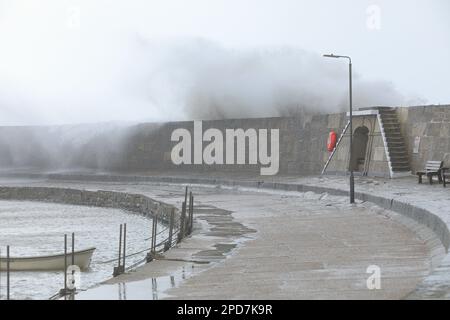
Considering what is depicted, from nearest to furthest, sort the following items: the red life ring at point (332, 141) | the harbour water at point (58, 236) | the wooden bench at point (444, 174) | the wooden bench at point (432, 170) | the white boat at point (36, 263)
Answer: the harbour water at point (58, 236)
the white boat at point (36, 263)
the wooden bench at point (444, 174)
the wooden bench at point (432, 170)
the red life ring at point (332, 141)

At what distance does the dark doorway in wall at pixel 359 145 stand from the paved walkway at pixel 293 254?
4.63 metres

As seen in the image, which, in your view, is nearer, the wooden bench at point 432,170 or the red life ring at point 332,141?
the wooden bench at point 432,170

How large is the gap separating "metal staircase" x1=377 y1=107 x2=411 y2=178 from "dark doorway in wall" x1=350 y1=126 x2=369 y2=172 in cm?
95

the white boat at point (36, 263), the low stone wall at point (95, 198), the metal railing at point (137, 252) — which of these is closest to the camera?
the metal railing at point (137, 252)

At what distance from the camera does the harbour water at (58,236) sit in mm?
13039

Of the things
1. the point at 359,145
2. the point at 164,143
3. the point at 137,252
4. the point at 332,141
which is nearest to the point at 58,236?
the point at 137,252

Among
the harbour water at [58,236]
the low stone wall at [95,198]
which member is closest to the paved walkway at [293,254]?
the harbour water at [58,236]

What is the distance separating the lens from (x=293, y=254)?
1215 centimetres

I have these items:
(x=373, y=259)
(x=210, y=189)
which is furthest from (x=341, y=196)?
(x=373, y=259)

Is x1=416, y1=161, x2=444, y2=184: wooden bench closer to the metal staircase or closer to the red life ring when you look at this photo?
the metal staircase

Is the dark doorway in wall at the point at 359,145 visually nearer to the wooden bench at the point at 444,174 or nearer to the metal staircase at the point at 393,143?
the metal staircase at the point at 393,143

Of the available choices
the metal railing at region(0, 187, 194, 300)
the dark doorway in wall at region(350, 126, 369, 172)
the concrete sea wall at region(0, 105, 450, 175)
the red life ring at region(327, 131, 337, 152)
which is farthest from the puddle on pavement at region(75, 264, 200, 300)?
the red life ring at region(327, 131, 337, 152)

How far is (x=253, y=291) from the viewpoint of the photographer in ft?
30.1
